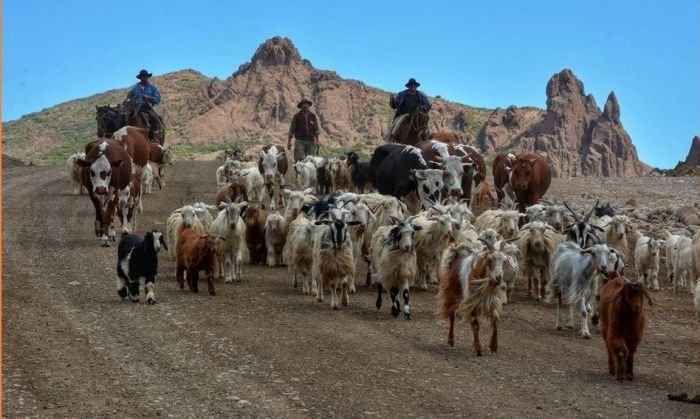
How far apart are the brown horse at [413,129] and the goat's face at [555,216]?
778 centimetres

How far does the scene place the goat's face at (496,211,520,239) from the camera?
18016 mm

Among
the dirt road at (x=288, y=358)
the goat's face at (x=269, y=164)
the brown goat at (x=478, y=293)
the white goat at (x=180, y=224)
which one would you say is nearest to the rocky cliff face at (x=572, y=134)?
the goat's face at (x=269, y=164)

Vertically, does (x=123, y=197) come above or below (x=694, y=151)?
below

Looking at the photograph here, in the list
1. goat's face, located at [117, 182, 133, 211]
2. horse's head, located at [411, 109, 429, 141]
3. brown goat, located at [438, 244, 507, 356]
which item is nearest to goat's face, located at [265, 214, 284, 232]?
goat's face, located at [117, 182, 133, 211]

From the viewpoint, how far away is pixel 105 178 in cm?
2097

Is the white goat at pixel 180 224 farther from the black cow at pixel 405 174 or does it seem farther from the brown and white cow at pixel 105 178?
the black cow at pixel 405 174

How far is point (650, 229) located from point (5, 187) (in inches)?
814

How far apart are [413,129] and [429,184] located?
607 cm

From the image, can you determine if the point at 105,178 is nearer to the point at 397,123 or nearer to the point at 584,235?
the point at 397,123

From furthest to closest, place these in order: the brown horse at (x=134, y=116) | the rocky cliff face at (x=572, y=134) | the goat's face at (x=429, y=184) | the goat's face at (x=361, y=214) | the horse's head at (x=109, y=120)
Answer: the rocky cliff face at (x=572, y=134) → the horse's head at (x=109, y=120) → the brown horse at (x=134, y=116) → the goat's face at (x=429, y=184) → the goat's face at (x=361, y=214)

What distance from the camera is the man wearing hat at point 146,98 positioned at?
28094mm

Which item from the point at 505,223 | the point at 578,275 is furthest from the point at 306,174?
the point at 578,275

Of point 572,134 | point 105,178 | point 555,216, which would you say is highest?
point 572,134

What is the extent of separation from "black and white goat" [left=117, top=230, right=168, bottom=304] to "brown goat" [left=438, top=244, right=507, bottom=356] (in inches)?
178
